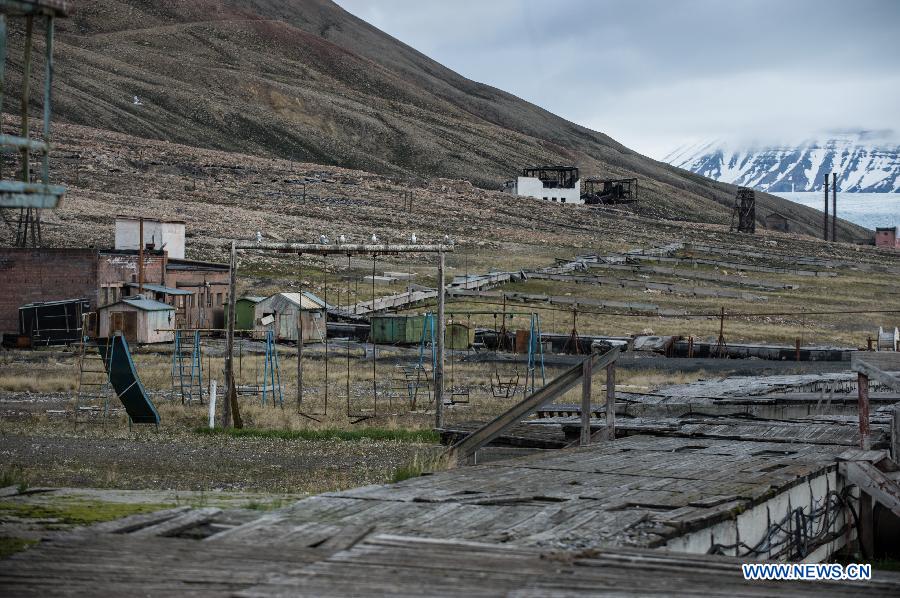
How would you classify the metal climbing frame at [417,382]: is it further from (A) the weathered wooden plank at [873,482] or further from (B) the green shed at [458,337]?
(A) the weathered wooden plank at [873,482]

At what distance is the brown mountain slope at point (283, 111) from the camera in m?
142

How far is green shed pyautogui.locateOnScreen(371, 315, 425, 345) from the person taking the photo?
39.8m

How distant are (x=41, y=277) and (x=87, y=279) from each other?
58.6 inches

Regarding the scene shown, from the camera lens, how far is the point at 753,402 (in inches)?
725

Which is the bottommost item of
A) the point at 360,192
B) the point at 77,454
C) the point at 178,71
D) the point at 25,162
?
the point at 77,454

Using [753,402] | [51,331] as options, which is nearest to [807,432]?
[753,402]

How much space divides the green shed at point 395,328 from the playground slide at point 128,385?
18.8 m

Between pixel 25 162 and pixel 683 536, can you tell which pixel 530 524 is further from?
pixel 25 162

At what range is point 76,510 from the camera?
887cm

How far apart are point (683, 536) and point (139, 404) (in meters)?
14.7

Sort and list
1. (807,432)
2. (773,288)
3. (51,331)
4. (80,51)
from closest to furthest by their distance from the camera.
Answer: (807,432) < (51,331) < (773,288) < (80,51)

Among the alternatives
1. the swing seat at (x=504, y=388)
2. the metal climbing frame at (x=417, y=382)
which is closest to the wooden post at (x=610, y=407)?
the metal climbing frame at (x=417, y=382)

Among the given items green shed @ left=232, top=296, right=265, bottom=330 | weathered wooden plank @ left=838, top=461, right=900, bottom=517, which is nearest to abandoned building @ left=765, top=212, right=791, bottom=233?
green shed @ left=232, top=296, right=265, bottom=330

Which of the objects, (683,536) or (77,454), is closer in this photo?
(683,536)
